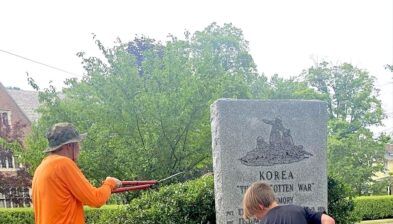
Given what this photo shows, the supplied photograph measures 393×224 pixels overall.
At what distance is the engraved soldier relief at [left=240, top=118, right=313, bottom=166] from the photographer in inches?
233

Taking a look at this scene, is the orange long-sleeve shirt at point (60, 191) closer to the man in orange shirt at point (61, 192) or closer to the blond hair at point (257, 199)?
the man in orange shirt at point (61, 192)

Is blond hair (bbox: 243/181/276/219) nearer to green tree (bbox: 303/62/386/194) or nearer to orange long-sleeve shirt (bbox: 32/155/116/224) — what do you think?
orange long-sleeve shirt (bbox: 32/155/116/224)

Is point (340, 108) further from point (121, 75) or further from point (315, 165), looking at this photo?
point (315, 165)

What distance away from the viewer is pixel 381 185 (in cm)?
2673

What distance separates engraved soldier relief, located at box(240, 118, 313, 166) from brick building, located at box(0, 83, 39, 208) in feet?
51.0

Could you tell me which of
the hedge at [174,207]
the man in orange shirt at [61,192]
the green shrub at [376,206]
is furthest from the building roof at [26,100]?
the man in orange shirt at [61,192]

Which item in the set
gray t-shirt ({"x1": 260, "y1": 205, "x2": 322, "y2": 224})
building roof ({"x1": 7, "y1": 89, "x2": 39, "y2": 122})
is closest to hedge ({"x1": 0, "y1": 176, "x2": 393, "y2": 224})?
gray t-shirt ({"x1": 260, "y1": 205, "x2": 322, "y2": 224})

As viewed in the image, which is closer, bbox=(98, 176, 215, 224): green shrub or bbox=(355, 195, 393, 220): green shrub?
bbox=(98, 176, 215, 224): green shrub

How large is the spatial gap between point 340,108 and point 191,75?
21815 mm

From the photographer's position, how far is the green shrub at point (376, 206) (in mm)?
21297

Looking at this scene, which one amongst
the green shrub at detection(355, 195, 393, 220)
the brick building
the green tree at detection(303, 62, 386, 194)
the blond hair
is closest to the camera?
the blond hair

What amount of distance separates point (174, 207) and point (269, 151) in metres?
1.39

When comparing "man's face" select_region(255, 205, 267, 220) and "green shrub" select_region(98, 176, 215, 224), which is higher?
"man's face" select_region(255, 205, 267, 220)

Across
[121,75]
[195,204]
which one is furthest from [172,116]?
[195,204]
